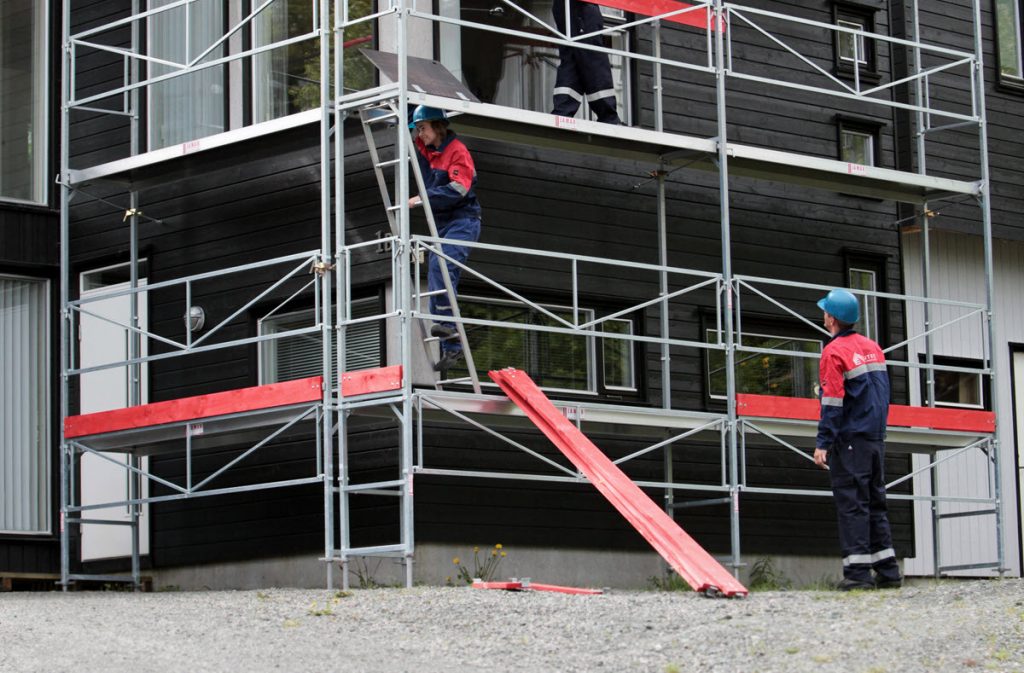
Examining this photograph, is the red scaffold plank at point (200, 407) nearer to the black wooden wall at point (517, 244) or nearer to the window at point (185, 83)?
the black wooden wall at point (517, 244)

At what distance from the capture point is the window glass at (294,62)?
16562mm

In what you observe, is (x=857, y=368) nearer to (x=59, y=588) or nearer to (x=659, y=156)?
(x=659, y=156)

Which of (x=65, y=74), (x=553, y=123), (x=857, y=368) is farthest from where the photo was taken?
(x=65, y=74)

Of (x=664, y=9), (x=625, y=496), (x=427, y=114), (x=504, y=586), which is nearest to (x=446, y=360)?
(x=427, y=114)

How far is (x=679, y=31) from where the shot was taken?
18344mm

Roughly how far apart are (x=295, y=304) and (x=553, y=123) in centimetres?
296

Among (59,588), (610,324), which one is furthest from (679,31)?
(59,588)

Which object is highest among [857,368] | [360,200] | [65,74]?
→ [65,74]

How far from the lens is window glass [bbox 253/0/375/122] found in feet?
54.3

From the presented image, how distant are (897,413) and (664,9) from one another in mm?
4245

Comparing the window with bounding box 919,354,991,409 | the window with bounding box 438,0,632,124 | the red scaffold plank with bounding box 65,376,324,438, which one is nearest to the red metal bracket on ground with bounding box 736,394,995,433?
the window with bounding box 919,354,991,409

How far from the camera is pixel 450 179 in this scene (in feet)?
49.1

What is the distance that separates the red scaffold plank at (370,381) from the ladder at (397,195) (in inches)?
23.3

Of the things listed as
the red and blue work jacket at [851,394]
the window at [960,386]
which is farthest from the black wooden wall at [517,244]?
the red and blue work jacket at [851,394]
